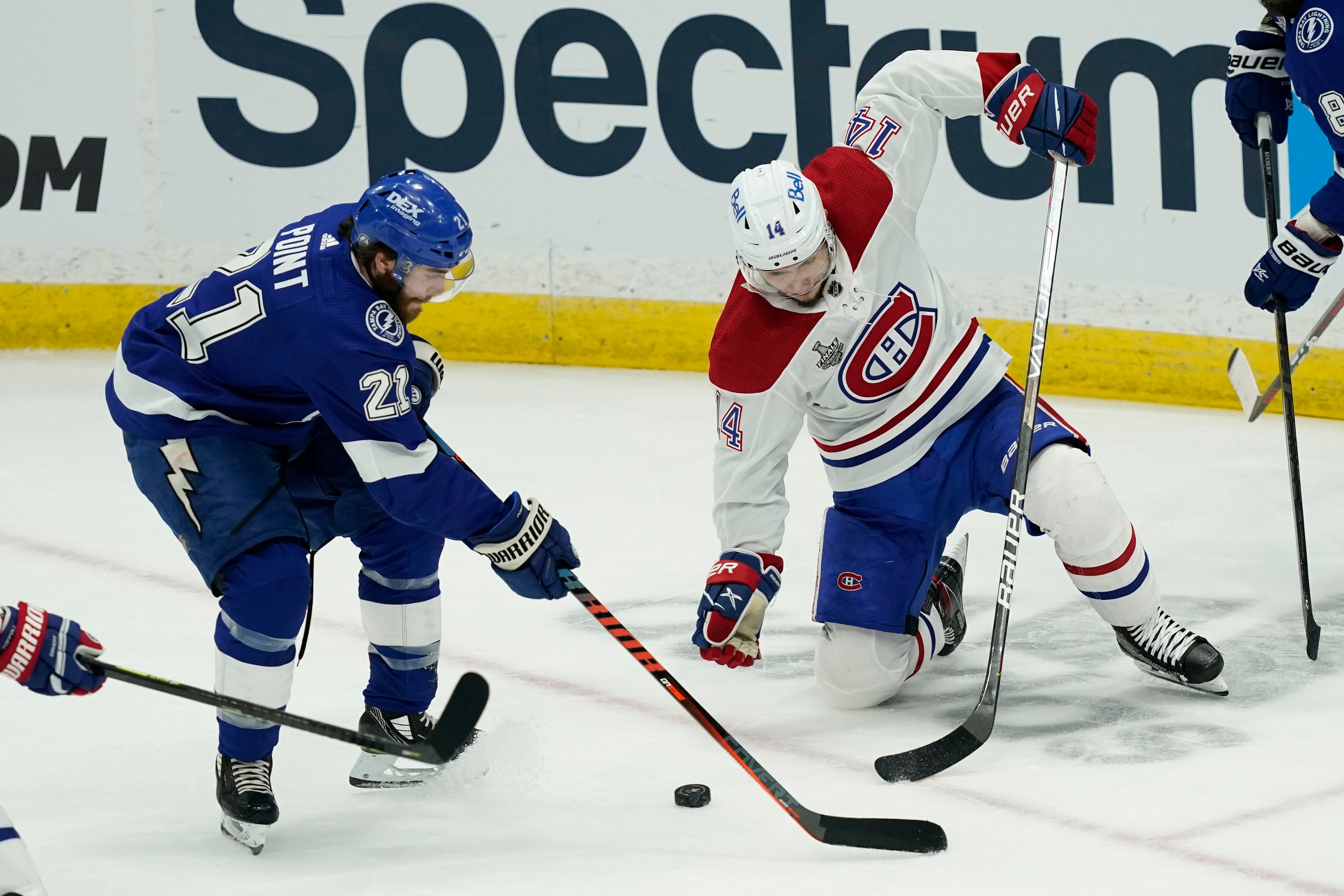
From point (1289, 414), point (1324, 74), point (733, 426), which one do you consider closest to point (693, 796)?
point (733, 426)

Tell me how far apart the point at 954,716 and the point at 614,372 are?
10.7 ft

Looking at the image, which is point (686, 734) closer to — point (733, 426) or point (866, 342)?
point (733, 426)

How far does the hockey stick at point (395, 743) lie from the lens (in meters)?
2.27

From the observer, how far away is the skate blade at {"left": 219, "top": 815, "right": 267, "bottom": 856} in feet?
8.13

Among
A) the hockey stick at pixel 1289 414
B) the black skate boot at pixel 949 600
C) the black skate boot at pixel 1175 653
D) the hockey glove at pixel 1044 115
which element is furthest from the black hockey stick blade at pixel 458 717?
the hockey stick at pixel 1289 414

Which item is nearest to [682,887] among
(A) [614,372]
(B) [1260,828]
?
(B) [1260,828]

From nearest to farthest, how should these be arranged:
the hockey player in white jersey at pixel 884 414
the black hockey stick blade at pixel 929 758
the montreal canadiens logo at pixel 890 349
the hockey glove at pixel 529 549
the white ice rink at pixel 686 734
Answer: the white ice rink at pixel 686 734 → the hockey glove at pixel 529 549 → the black hockey stick blade at pixel 929 758 → the hockey player in white jersey at pixel 884 414 → the montreal canadiens logo at pixel 890 349

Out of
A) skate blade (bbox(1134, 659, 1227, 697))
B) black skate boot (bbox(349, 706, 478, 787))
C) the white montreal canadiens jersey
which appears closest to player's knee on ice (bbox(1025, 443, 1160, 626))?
skate blade (bbox(1134, 659, 1227, 697))

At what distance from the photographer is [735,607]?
2.75 metres

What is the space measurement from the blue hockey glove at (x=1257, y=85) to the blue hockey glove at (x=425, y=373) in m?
2.02

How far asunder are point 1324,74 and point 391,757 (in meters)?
2.30

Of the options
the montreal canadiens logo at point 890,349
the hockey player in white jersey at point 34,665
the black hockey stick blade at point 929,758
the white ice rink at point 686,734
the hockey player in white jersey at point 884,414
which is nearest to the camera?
the hockey player in white jersey at point 34,665

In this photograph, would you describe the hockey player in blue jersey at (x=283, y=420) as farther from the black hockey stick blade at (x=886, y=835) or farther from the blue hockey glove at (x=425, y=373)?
the black hockey stick blade at (x=886, y=835)

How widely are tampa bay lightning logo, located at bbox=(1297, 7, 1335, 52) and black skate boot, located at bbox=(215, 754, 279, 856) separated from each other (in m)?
2.49
